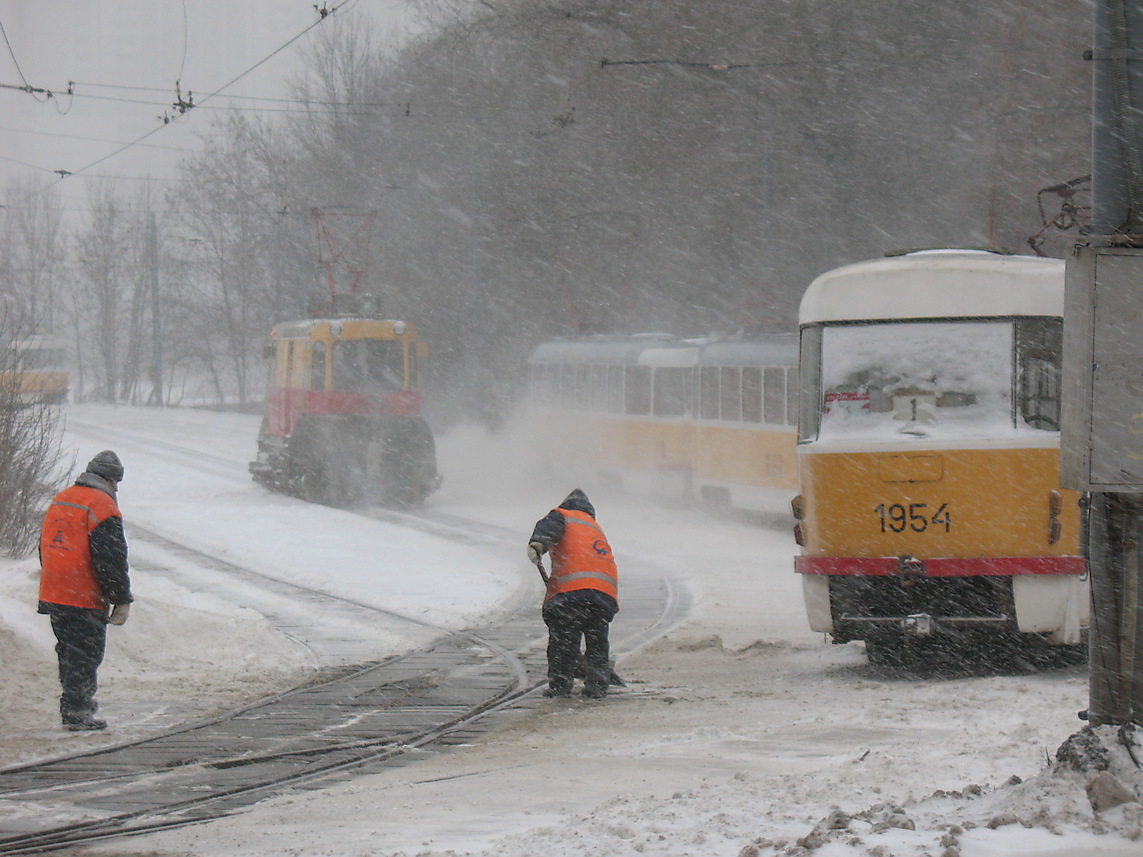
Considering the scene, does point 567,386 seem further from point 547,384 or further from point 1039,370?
point 1039,370

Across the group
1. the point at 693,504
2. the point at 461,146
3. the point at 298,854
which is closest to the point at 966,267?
the point at 298,854

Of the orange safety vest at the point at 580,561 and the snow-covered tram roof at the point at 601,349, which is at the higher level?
the snow-covered tram roof at the point at 601,349

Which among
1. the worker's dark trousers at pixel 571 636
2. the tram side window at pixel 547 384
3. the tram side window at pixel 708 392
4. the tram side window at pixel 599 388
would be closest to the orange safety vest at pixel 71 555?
the worker's dark trousers at pixel 571 636

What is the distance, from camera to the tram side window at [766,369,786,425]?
2194 cm

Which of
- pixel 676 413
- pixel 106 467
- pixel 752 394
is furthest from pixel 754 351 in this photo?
pixel 106 467

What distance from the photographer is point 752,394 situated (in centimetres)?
2289

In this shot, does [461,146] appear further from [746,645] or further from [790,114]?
[746,645]

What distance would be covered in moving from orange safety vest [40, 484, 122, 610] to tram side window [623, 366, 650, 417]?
57.9 ft

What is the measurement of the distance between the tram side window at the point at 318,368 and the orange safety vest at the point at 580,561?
15.3m

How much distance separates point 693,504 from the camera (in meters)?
25.2

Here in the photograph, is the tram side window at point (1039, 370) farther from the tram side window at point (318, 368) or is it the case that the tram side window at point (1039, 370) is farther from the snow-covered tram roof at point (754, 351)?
the tram side window at point (318, 368)

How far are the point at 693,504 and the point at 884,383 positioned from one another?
14.6 metres

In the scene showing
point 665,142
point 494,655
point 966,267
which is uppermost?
point 665,142

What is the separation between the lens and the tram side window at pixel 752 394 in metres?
22.7
